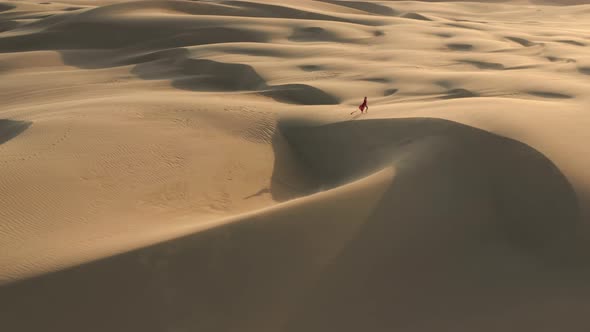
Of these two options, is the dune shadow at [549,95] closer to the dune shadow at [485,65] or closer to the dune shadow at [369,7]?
the dune shadow at [485,65]

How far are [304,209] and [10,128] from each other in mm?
2582

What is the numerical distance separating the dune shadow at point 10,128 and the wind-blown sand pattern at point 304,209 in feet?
0.06

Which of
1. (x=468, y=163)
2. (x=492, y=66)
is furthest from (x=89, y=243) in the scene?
(x=492, y=66)

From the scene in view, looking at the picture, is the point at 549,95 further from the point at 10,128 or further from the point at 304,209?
the point at 10,128

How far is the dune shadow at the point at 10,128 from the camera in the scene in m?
3.51

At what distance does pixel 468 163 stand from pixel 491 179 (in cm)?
15

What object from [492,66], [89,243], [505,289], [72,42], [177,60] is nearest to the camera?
[505,289]

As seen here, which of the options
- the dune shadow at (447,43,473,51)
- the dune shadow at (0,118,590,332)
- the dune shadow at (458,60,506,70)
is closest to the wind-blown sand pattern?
the dune shadow at (0,118,590,332)

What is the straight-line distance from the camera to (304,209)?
224cm

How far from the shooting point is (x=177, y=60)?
22.7ft

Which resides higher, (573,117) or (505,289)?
(573,117)

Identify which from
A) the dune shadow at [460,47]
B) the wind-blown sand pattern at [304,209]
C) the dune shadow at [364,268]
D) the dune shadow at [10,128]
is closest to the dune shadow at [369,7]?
the dune shadow at [460,47]

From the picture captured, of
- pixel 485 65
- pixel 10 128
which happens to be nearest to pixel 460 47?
pixel 485 65

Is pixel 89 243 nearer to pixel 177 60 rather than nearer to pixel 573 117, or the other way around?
pixel 573 117
